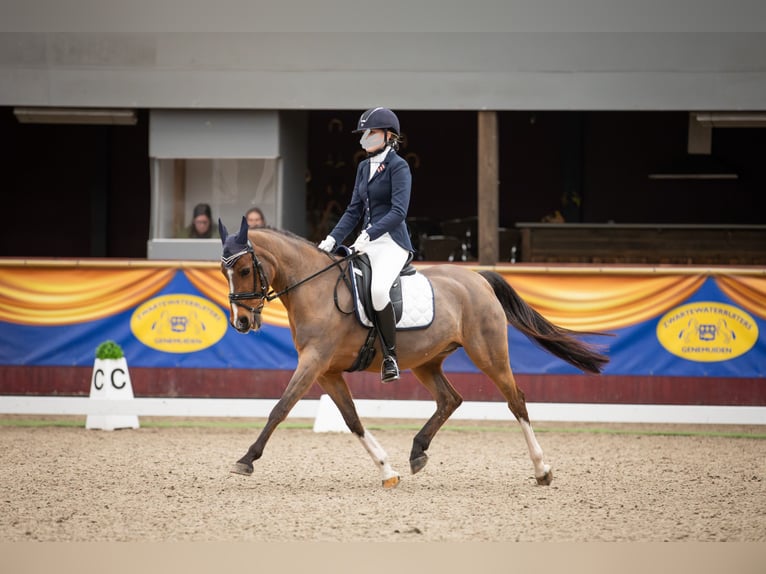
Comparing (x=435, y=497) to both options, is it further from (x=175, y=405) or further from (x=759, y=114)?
(x=759, y=114)

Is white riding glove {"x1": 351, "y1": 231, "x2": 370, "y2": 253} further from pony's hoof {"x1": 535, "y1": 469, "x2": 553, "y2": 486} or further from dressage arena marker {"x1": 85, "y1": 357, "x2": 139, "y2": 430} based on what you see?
dressage arena marker {"x1": 85, "y1": 357, "x2": 139, "y2": 430}

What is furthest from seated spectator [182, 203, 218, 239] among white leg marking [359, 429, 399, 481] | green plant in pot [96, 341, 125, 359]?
white leg marking [359, 429, 399, 481]

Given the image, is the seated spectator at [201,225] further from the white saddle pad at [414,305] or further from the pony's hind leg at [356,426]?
the pony's hind leg at [356,426]

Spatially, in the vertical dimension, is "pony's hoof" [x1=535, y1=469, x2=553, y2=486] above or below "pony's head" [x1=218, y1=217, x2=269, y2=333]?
below

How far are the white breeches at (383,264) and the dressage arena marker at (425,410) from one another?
121 inches

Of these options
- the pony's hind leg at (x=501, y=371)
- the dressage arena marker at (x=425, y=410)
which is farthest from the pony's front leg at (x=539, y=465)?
the dressage arena marker at (x=425, y=410)

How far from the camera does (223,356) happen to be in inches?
455

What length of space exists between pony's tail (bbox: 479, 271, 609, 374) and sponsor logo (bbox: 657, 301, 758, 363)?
2.91 meters

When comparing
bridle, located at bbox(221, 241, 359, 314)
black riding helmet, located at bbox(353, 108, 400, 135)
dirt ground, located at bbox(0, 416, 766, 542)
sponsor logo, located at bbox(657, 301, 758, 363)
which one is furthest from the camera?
sponsor logo, located at bbox(657, 301, 758, 363)

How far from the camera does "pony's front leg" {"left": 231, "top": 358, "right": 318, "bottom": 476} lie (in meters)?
6.95

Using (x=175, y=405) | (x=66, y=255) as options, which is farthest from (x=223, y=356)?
(x=66, y=255)

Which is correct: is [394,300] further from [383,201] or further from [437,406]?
[437,406]

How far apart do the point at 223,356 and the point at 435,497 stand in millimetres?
4879

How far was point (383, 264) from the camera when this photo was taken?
7.67 meters
